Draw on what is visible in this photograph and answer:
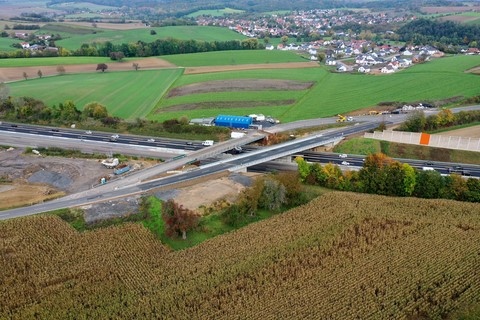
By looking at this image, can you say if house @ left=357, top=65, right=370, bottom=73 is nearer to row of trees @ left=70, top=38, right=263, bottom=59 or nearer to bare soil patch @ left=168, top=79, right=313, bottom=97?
bare soil patch @ left=168, top=79, right=313, bottom=97

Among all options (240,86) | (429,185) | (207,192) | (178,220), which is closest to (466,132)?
(429,185)

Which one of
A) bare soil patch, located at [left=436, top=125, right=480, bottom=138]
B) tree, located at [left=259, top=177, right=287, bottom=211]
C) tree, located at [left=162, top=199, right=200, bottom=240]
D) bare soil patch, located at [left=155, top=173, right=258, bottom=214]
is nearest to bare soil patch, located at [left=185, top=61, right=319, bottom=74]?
bare soil patch, located at [left=436, top=125, right=480, bottom=138]

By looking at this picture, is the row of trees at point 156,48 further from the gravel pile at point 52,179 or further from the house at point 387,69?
the gravel pile at point 52,179

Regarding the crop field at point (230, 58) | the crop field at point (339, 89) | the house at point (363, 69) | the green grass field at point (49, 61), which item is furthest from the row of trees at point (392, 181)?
the green grass field at point (49, 61)

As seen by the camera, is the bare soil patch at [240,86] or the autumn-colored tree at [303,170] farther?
the bare soil patch at [240,86]

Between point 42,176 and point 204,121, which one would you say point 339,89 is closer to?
point 204,121
